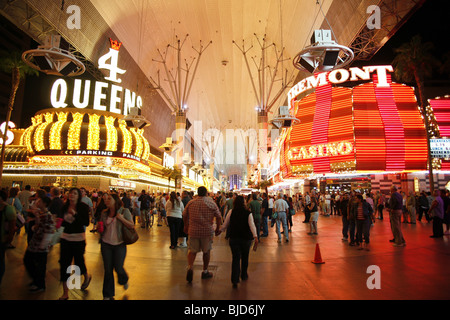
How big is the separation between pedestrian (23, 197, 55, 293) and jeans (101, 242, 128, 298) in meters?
1.05

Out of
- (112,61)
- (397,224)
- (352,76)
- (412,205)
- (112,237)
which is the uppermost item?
(112,61)

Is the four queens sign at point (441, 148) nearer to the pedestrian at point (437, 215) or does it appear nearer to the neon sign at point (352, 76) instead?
the neon sign at point (352, 76)

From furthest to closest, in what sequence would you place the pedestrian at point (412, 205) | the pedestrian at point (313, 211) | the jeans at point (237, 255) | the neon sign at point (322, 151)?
1. the neon sign at point (322, 151)
2. the pedestrian at point (412, 205)
3. the pedestrian at point (313, 211)
4. the jeans at point (237, 255)

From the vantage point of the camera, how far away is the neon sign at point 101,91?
2488cm

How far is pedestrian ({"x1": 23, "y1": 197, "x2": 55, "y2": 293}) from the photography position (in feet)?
15.1

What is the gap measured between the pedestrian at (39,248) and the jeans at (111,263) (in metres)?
1.05

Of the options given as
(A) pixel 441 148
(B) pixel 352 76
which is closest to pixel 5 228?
(B) pixel 352 76

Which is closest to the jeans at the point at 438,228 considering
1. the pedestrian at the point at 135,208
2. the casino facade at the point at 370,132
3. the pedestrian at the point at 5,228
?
the pedestrian at the point at 5,228

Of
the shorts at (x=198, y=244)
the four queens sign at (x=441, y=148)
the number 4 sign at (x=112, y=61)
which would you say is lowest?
the shorts at (x=198, y=244)

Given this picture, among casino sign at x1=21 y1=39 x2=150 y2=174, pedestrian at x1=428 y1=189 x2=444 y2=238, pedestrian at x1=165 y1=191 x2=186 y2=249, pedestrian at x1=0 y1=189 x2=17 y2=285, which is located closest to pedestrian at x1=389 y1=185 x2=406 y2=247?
pedestrian at x1=428 y1=189 x2=444 y2=238

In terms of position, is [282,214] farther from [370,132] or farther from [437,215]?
A: [370,132]

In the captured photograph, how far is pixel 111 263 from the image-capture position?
4.32 m

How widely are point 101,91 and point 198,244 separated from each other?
980 inches

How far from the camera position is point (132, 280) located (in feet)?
17.4
